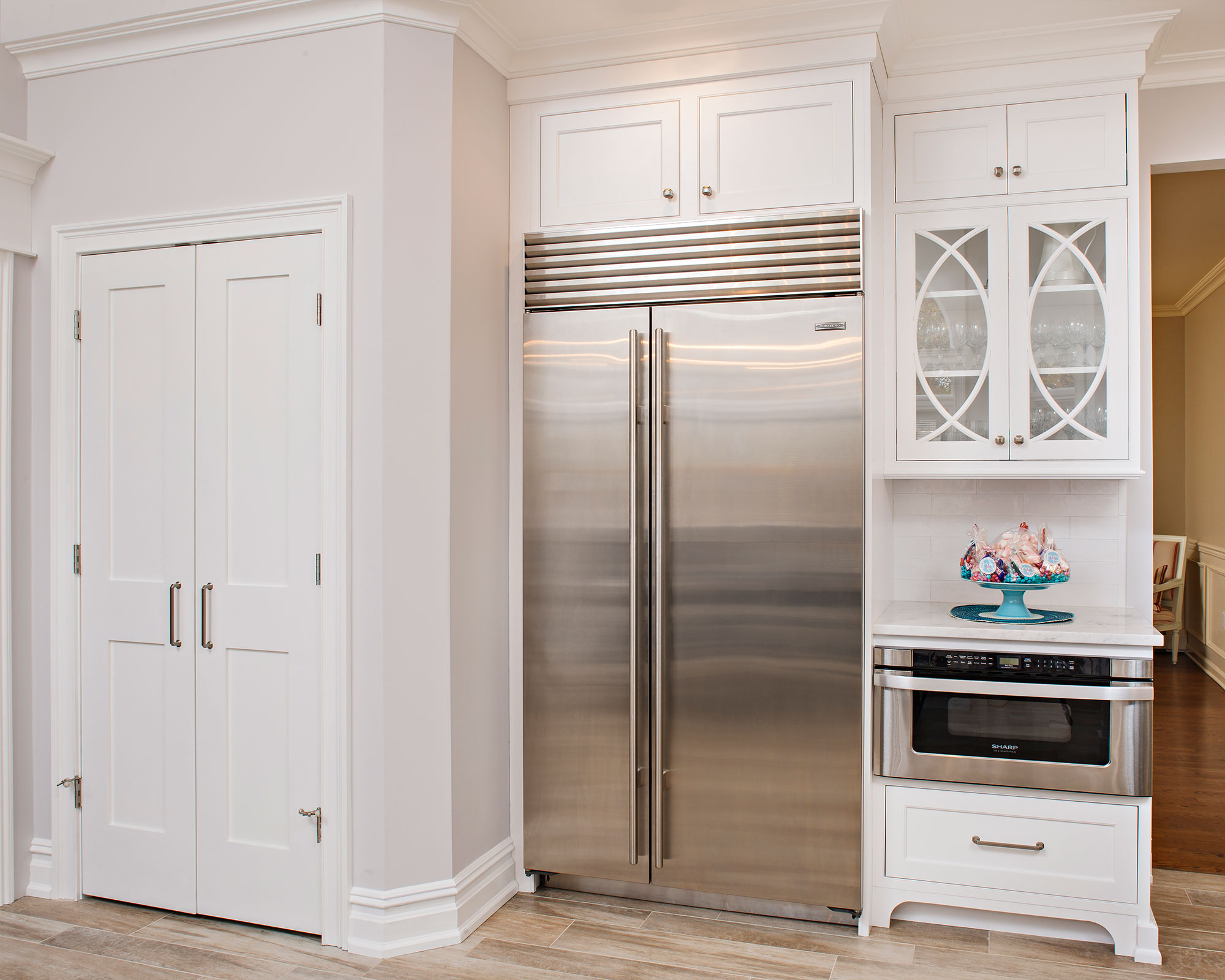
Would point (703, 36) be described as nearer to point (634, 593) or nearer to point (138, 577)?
point (634, 593)

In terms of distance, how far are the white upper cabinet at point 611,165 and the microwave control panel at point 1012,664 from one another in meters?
1.58

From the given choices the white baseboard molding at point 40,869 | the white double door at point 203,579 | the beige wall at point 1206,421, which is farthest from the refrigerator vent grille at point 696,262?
the beige wall at point 1206,421

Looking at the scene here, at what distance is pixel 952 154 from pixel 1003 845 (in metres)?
2.14

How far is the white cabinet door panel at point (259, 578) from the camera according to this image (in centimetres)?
261

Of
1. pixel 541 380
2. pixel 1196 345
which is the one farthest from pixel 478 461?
pixel 1196 345

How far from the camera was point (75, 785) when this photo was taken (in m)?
2.87

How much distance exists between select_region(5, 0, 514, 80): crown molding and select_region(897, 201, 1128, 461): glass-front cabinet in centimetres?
149

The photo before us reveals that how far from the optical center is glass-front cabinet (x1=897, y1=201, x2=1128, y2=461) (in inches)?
109

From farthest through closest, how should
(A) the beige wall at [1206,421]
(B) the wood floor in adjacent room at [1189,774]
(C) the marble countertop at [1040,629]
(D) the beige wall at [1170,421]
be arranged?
(D) the beige wall at [1170,421], (A) the beige wall at [1206,421], (B) the wood floor in adjacent room at [1189,774], (C) the marble countertop at [1040,629]

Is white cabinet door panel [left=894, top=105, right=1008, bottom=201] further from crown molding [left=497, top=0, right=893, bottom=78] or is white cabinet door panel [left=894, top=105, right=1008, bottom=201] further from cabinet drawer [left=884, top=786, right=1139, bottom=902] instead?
cabinet drawer [left=884, top=786, right=1139, bottom=902]

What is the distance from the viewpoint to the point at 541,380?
2869mm

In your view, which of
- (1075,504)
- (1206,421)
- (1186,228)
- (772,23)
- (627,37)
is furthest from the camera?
(1206,421)

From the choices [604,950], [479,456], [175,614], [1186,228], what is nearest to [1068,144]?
[479,456]

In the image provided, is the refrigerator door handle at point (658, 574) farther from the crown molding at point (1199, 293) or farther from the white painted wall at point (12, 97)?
the crown molding at point (1199, 293)
